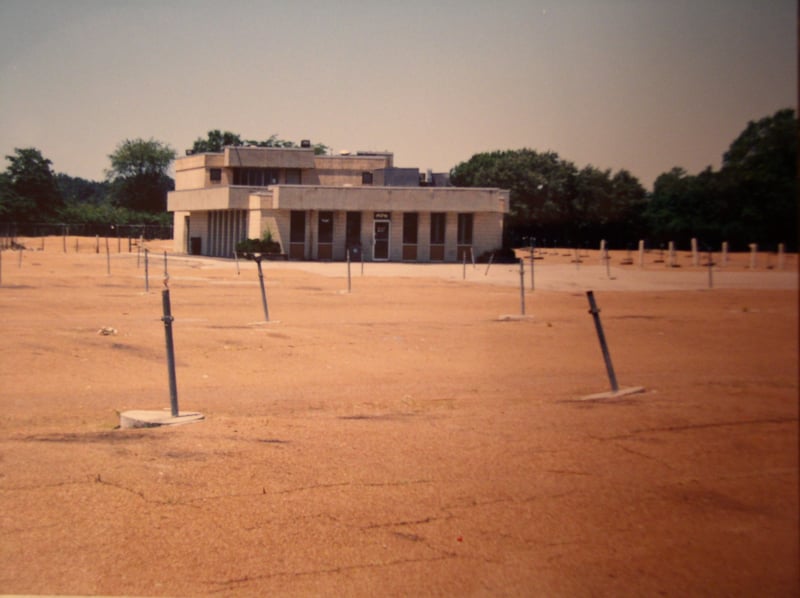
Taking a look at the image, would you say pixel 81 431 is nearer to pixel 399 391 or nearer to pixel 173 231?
pixel 399 391

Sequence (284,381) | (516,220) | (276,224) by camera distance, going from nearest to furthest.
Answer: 1. (516,220)
2. (284,381)
3. (276,224)

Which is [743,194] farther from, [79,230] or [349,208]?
[349,208]

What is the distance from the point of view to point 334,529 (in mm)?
4438

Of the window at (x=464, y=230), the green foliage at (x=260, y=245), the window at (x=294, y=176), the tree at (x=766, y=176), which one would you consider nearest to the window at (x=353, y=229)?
the window at (x=294, y=176)

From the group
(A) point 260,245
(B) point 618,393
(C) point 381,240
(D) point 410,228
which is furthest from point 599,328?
(C) point 381,240

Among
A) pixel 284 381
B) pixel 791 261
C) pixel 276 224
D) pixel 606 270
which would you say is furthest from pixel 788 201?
pixel 276 224

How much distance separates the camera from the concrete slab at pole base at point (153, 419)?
22.3ft

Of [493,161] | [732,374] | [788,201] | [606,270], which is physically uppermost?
[493,161]

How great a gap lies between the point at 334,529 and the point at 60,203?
17.1 feet

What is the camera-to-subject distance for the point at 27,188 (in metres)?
7.66

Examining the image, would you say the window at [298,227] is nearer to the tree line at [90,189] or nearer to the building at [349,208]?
the building at [349,208]

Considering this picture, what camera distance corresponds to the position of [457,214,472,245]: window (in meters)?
23.7

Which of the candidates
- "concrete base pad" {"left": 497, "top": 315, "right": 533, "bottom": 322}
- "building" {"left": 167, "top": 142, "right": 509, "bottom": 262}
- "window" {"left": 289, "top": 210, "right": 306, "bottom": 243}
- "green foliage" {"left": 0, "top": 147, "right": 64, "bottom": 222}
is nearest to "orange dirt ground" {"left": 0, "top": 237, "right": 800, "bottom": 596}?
"green foliage" {"left": 0, "top": 147, "right": 64, "bottom": 222}

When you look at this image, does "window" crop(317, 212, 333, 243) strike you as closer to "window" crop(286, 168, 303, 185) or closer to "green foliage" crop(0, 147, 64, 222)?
"window" crop(286, 168, 303, 185)
